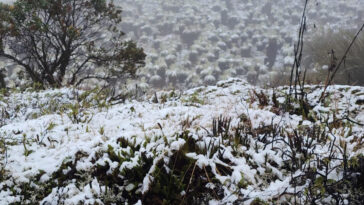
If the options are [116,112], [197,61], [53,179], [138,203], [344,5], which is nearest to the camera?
[138,203]

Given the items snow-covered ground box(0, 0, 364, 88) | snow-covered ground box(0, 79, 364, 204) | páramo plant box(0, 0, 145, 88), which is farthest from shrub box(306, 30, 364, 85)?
snow-covered ground box(0, 0, 364, 88)

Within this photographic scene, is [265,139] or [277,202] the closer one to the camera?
[277,202]

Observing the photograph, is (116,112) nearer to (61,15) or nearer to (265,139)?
(265,139)

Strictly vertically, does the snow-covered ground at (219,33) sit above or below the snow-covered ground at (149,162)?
above

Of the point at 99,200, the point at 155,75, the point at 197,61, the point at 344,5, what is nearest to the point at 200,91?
the point at 99,200

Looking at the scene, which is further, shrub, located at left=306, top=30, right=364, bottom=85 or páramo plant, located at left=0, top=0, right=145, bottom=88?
shrub, located at left=306, top=30, right=364, bottom=85

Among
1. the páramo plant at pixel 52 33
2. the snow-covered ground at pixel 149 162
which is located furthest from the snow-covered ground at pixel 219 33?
the snow-covered ground at pixel 149 162

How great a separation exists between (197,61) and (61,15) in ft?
61.6

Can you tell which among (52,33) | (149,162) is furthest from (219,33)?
(149,162)

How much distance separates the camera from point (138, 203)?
1626 mm

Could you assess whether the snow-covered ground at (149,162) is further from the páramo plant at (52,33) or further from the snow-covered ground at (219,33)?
the snow-covered ground at (219,33)

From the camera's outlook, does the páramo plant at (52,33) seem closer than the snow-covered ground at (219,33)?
Yes

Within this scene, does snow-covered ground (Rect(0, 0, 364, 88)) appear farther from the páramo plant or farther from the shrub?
the páramo plant

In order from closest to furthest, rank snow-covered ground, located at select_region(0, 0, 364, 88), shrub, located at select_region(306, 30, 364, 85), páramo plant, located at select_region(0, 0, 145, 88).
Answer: páramo plant, located at select_region(0, 0, 145, 88)
shrub, located at select_region(306, 30, 364, 85)
snow-covered ground, located at select_region(0, 0, 364, 88)
